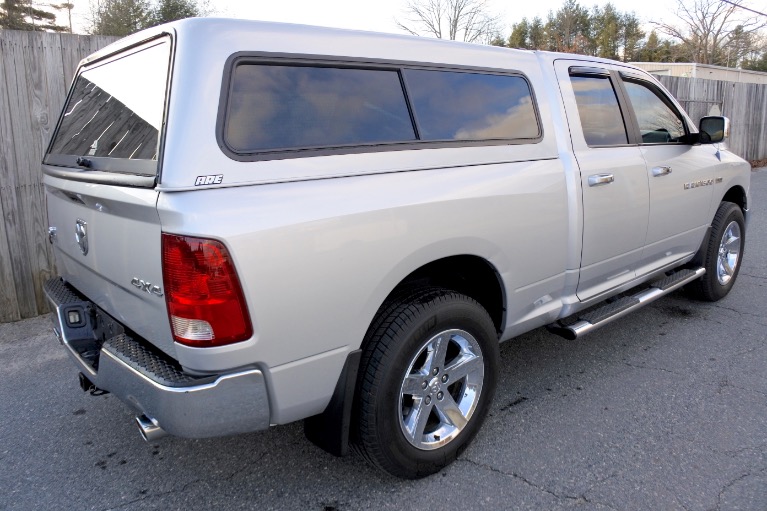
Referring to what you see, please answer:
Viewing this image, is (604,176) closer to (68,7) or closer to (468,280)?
(468,280)

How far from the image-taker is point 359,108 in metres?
2.45

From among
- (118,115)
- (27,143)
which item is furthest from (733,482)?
(27,143)

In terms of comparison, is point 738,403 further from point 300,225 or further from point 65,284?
point 65,284

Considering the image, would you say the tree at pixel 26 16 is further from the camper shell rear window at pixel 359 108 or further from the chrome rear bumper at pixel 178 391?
the chrome rear bumper at pixel 178 391

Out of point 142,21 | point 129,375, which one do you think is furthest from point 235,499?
point 142,21

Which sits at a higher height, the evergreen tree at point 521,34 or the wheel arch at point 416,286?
the evergreen tree at point 521,34

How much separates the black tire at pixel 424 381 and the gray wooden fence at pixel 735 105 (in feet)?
38.6

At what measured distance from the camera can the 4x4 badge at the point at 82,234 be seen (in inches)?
101

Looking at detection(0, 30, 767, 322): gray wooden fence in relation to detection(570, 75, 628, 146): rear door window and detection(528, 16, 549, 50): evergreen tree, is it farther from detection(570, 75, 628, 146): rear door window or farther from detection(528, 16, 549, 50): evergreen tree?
detection(528, 16, 549, 50): evergreen tree

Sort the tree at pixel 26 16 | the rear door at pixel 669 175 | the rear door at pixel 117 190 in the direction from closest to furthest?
1. the rear door at pixel 117 190
2. the rear door at pixel 669 175
3. the tree at pixel 26 16

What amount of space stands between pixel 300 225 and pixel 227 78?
587 millimetres

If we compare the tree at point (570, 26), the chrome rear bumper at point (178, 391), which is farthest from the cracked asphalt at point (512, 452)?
the tree at point (570, 26)

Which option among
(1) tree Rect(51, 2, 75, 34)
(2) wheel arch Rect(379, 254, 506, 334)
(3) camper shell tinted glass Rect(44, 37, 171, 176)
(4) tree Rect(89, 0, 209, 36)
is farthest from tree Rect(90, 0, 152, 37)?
(2) wheel arch Rect(379, 254, 506, 334)

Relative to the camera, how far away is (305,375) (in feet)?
7.29
